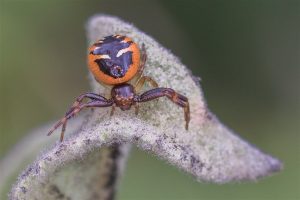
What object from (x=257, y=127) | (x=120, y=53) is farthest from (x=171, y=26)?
(x=120, y=53)

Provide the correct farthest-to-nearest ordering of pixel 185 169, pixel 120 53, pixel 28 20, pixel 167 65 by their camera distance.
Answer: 1. pixel 28 20
2. pixel 120 53
3. pixel 167 65
4. pixel 185 169

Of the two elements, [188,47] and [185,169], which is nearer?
[185,169]

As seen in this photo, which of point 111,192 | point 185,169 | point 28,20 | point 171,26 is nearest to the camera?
point 185,169

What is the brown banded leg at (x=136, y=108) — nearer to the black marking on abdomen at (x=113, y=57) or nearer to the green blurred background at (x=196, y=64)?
the black marking on abdomen at (x=113, y=57)

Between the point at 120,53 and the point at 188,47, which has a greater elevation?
the point at 188,47

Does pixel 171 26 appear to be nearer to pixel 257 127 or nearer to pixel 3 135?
pixel 257 127

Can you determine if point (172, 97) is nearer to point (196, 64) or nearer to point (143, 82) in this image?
point (143, 82)

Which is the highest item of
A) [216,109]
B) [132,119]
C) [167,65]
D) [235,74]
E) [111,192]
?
[235,74]

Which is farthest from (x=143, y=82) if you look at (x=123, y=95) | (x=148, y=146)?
(x=148, y=146)
